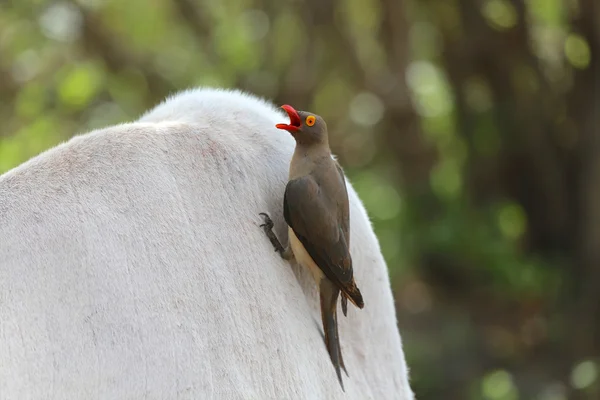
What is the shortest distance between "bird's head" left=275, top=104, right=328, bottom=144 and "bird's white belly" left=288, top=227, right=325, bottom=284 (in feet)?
0.86

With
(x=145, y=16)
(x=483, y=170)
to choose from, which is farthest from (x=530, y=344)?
(x=145, y=16)

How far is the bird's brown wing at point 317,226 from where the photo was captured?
2.24m

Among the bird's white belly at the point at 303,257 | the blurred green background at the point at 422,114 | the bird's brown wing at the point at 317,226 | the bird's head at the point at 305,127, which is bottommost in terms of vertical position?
the blurred green background at the point at 422,114

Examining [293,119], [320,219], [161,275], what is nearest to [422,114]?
[293,119]

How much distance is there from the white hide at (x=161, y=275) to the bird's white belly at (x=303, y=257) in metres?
0.08

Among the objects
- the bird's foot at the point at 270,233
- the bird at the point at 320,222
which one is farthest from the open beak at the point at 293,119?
the bird's foot at the point at 270,233

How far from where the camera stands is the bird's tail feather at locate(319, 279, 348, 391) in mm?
2338

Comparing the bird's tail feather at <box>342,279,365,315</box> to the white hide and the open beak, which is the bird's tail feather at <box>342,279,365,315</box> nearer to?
the white hide

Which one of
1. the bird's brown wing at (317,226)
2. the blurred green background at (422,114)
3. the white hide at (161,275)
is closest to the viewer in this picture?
the white hide at (161,275)

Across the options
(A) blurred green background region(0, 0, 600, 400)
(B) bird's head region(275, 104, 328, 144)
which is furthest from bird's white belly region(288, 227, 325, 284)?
(A) blurred green background region(0, 0, 600, 400)

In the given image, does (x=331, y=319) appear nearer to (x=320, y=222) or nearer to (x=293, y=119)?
(x=320, y=222)

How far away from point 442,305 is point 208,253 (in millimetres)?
6562

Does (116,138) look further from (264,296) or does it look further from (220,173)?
(264,296)

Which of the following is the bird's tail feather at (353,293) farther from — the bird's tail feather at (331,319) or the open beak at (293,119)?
the open beak at (293,119)
